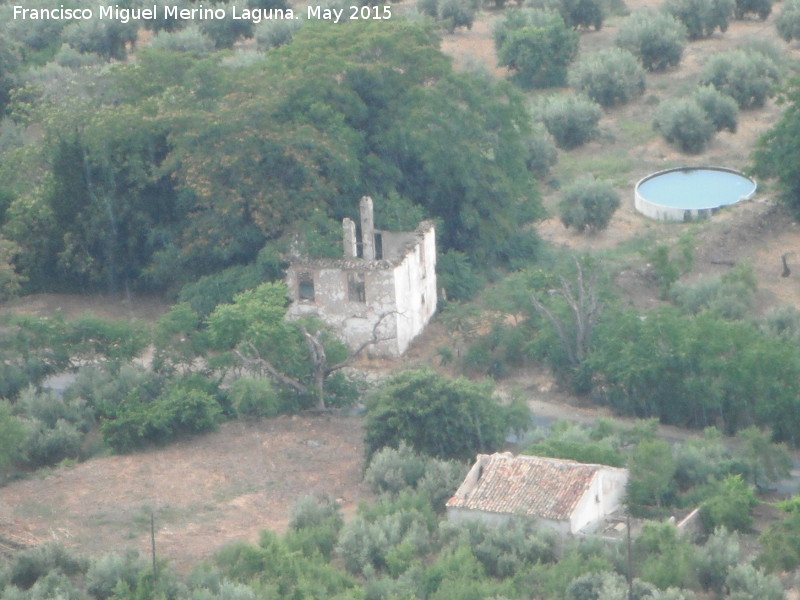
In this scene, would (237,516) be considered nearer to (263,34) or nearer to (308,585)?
(308,585)

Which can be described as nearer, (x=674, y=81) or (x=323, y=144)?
(x=323, y=144)

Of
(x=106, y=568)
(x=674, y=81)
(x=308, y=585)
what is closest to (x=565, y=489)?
(x=308, y=585)

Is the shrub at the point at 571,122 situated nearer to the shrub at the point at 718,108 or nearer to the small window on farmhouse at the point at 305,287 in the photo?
the shrub at the point at 718,108

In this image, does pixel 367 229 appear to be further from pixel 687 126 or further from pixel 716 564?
pixel 687 126

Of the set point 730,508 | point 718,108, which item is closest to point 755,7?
point 718,108

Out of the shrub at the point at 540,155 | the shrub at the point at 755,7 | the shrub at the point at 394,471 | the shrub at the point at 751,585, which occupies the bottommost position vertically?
the shrub at the point at 751,585

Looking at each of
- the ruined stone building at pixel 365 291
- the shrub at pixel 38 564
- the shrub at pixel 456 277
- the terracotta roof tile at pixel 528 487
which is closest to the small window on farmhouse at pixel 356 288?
the ruined stone building at pixel 365 291
